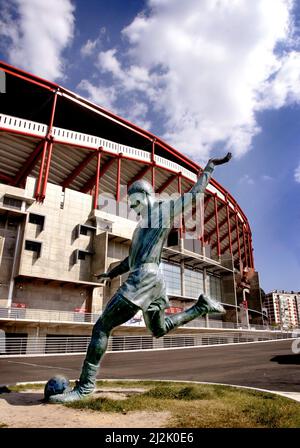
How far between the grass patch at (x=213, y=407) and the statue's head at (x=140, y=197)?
7.47ft

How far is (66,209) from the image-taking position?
26391 millimetres

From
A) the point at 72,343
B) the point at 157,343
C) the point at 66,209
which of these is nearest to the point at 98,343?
the point at 72,343

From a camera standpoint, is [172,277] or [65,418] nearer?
[65,418]

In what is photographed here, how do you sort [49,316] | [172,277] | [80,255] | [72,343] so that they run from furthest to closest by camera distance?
Result: [172,277] < [80,255] < [49,316] < [72,343]

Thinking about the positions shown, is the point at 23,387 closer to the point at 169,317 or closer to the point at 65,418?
the point at 65,418

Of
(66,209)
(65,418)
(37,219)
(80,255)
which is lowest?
(65,418)

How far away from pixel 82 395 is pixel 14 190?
22593mm

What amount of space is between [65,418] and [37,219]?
904 inches

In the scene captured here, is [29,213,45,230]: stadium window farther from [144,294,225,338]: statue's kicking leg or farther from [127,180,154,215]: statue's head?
[144,294,225,338]: statue's kicking leg

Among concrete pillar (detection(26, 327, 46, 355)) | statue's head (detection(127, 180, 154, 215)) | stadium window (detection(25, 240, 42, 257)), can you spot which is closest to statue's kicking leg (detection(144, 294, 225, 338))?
statue's head (detection(127, 180, 154, 215))

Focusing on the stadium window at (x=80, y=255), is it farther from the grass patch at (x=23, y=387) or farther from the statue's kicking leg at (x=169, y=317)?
the statue's kicking leg at (x=169, y=317)

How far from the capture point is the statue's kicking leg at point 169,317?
12.3 feet

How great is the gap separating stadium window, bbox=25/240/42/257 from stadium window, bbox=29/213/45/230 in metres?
1.35
